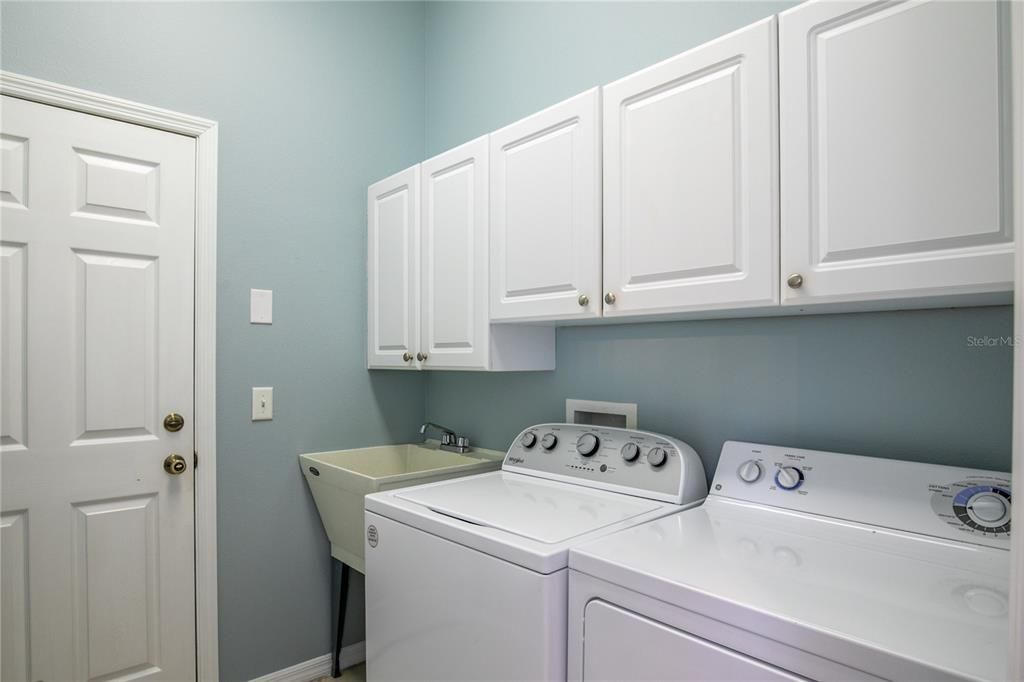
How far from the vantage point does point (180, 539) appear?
6.64 ft

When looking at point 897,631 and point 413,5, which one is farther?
point 413,5

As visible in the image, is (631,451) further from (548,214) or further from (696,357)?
(548,214)

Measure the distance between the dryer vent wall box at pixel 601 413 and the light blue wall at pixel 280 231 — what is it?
2.96 feet

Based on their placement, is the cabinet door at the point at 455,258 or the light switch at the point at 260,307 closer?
the cabinet door at the point at 455,258

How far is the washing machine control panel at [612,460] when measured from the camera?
153 centimetres

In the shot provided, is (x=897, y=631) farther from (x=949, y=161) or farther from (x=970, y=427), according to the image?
(x=949, y=161)

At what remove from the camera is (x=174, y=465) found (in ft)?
6.56

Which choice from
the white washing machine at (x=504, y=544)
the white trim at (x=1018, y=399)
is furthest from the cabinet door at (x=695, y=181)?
the white trim at (x=1018, y=399)

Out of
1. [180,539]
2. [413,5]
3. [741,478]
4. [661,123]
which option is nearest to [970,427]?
[741,478]

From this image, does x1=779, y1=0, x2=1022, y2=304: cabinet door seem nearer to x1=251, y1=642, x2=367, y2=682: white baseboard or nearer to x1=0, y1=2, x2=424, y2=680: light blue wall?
x1=0, y1=2, x2=424, y2=680: light blue wall

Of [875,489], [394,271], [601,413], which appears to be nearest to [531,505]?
[601,413]

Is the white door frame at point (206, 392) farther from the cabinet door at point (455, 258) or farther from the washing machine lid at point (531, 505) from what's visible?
the washing machine lid at point (531, 505)

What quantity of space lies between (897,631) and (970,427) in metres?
0.64

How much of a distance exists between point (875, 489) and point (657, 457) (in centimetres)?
50
